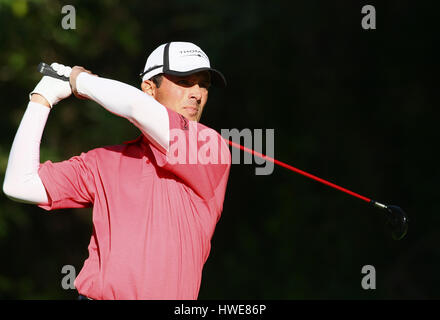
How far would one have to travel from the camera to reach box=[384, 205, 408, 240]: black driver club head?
2639mm

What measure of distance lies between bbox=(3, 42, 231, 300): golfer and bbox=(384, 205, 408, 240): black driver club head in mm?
676

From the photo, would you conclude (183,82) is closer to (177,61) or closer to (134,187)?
(177,61)

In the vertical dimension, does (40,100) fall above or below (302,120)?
below

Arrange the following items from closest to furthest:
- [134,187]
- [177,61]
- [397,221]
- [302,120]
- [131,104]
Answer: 1. [131,104]
2. [134,187]
3. [177,61]
4. [397,221]
5. [302,120]

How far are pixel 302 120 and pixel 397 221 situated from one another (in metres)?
4.82

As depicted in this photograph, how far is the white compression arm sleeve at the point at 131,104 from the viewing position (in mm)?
2191

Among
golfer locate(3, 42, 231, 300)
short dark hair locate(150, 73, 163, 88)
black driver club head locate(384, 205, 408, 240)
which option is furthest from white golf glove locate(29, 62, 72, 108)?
black driver club head locate(384, 205, 408, 240)

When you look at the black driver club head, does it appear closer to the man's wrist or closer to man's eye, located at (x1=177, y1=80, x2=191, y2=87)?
man's eye, located at (x1=177, y1=80, x2=191, y2=87)

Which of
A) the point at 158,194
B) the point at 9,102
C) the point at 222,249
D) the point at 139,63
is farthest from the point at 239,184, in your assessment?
the point at 158,194

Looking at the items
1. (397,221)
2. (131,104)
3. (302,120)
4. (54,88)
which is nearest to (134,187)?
(131,104)

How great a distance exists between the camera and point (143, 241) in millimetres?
2211

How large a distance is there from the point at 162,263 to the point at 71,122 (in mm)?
6547

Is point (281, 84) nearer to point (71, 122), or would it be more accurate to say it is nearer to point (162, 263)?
point (71, 122)

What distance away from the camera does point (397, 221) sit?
2660 mm
